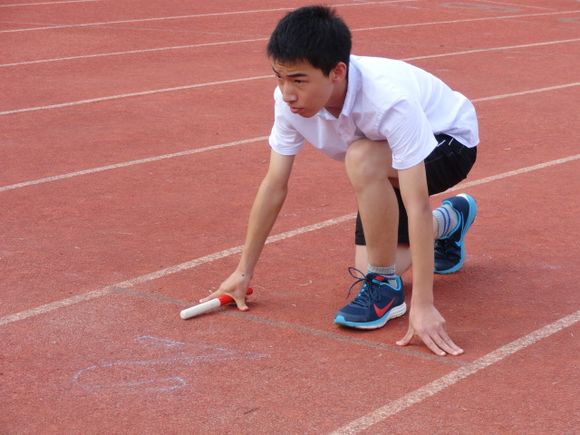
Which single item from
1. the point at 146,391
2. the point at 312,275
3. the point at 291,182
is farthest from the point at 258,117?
the point at 146,391

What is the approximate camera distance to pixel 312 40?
3695mm

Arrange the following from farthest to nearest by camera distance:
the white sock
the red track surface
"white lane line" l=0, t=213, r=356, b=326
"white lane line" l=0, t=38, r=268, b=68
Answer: "white lane line" l=0, t=38, r=268, b=68, the white sock, "white lane line" l=0, t=213, r=356, b=326, the red track surface

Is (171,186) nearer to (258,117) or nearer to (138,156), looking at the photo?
(138,156)

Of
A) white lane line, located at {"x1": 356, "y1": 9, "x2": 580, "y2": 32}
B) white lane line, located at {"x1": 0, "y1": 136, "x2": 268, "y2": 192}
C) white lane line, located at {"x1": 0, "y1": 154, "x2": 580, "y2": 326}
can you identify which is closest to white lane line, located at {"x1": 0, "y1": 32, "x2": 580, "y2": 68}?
white lane line, located at {"x1": 356, "y1": 9, "x2": 580, "y2": 32}

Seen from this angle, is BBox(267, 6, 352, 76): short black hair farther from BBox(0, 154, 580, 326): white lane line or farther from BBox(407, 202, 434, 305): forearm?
BBox(0, 154, 580, 326): white lane line

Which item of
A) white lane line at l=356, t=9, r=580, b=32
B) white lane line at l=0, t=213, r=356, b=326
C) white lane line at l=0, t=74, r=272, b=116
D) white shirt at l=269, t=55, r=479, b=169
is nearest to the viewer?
white shirt at l=269, t=55, r=479, b=169

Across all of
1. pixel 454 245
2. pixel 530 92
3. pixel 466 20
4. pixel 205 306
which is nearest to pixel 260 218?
pixel 205 306

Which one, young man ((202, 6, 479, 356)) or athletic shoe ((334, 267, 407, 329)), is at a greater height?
young man ((202, 6, 479, 356))

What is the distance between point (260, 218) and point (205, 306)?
0.40 meters

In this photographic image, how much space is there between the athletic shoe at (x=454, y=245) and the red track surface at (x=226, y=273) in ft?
0.21

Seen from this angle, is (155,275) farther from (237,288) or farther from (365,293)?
(365,293)

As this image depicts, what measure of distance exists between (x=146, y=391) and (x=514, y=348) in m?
1.30

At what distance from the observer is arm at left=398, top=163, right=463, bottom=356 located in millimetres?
3766

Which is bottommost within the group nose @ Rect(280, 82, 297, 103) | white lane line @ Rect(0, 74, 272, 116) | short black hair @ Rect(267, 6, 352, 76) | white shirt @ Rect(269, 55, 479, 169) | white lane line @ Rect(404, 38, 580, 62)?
white lane line @ Rect(404, 38, 580, 62)
